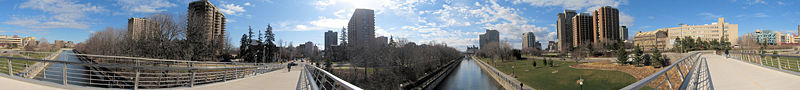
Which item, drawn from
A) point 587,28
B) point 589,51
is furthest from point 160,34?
point 587,28

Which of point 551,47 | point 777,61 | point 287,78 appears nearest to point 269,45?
point 287,78

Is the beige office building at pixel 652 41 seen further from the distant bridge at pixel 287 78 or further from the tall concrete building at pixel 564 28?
the distant bridge at pixel 287 78

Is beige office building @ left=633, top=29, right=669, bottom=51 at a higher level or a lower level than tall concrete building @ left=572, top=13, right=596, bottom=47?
lower

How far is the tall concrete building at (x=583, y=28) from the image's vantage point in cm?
10362

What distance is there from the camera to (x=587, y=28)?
344ft

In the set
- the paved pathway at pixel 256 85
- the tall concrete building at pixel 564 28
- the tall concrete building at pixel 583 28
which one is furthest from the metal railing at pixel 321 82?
the tall concrete building at pixel 564 28

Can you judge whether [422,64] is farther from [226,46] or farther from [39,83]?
[39,83]

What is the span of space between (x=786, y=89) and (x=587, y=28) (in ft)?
372

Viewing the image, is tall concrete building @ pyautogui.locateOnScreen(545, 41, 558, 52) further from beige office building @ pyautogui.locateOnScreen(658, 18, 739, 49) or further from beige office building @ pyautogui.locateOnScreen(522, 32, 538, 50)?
beige office building @ pyautogui.locateOnScreen(658, 18, 739, 49)

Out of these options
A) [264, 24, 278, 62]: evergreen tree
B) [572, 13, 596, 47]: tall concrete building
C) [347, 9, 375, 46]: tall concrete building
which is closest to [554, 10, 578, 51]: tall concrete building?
[572, 13, 596, 47]: tall concrete building

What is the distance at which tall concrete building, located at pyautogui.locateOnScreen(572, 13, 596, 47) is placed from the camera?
103625 mm

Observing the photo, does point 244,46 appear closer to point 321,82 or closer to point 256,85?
point 256,85

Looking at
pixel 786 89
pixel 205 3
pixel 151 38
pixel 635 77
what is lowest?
pixel 635 77

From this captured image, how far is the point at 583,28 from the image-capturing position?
10444 centimetres
